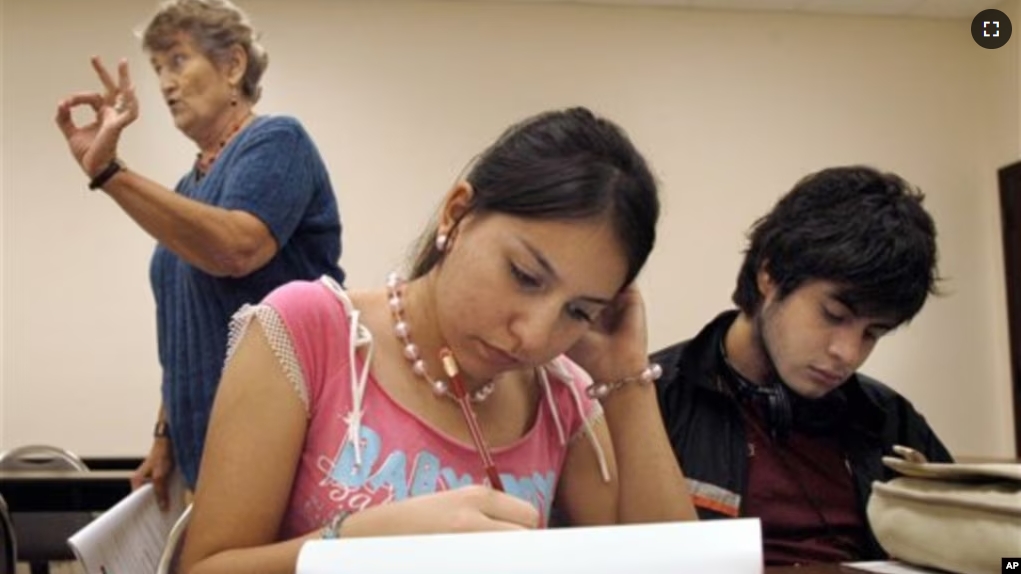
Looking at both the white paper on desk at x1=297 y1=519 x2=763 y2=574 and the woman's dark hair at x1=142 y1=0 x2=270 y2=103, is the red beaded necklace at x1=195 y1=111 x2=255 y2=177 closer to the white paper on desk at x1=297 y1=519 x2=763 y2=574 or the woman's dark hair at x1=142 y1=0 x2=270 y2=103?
the woman's dark hair at x1=142 y1=0 x2=270 y2=103

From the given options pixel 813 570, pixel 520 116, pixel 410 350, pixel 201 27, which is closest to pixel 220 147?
pixel 201 27

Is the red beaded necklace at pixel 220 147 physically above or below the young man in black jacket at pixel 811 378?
above

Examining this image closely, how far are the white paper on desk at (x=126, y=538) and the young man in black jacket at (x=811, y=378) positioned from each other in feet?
2.20

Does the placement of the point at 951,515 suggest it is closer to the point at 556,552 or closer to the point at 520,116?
the point at 556,552

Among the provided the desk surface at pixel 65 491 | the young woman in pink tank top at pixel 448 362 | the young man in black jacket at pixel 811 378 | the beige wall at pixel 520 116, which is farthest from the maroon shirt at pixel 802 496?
the beige wall at pixel 520 116

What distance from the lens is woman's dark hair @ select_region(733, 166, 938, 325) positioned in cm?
133

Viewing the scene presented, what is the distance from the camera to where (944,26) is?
172 inches

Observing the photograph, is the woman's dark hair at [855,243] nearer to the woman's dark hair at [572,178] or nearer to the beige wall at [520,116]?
the woman's dark hair at [572,178]

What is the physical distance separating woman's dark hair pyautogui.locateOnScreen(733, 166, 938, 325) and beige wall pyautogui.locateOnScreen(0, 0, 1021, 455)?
2.38 m

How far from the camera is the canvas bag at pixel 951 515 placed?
795 mm

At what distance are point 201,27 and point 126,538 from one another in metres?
0.95

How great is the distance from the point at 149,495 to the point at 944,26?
4.30m

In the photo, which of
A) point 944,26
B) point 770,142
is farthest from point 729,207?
point 944,26

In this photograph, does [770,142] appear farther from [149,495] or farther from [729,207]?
[149,495]
